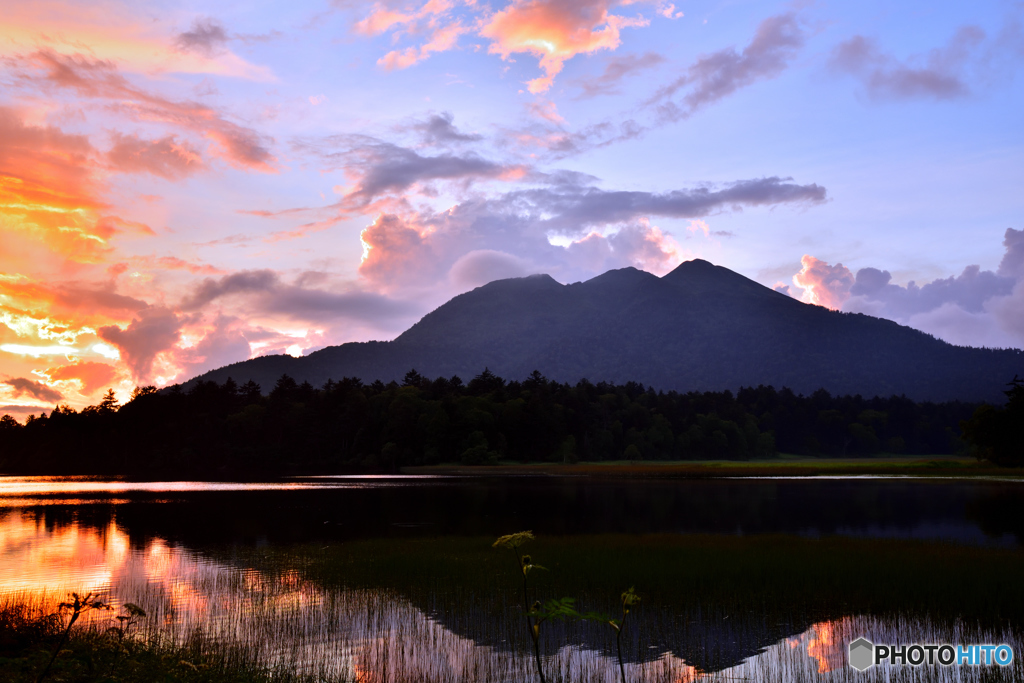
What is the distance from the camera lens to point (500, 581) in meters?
27.7

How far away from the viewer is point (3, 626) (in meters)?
18.8

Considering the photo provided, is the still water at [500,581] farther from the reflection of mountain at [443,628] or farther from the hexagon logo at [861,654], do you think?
the hexagon logo at [861,654]

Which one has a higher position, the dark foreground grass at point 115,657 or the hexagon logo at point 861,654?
the dark foreground grass at point 115,657

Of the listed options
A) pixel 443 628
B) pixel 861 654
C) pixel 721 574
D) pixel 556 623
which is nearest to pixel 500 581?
pixel 556 623

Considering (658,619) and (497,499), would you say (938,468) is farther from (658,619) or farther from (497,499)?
(658,619)

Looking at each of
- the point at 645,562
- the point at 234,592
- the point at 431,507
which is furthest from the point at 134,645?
the point at 431,507

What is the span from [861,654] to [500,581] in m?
13.7

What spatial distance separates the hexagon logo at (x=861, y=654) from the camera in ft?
57.1

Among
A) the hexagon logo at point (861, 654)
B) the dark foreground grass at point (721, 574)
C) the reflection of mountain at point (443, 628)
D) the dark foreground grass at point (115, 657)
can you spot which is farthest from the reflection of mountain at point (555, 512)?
the hexagon logo at point (861, 654)

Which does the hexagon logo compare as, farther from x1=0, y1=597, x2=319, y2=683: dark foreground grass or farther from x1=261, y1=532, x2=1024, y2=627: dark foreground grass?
x1=0, y1=597, x2=319, y2=683: dark foreground grass

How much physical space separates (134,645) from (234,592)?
29.3 feet

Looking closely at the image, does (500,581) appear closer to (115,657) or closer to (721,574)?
(721,574)

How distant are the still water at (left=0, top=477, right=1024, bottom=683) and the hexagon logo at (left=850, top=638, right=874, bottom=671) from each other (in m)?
0.31

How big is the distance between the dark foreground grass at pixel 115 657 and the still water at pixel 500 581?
3.98ft
